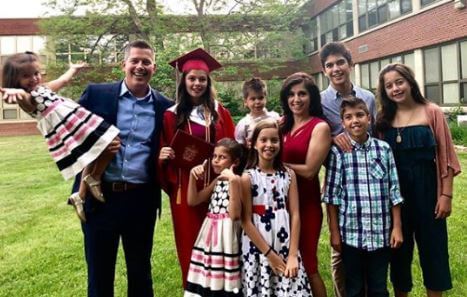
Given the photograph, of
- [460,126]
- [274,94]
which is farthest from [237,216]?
[274,94]

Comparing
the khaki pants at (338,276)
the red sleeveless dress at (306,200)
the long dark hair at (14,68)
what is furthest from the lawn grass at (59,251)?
the long dark hair at (14,68)

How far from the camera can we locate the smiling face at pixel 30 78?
2736 millimetres

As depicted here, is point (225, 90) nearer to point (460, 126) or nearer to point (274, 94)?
point (274, 94)

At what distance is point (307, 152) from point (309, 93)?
0.40m

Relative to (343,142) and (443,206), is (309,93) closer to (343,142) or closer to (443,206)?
(343,142)

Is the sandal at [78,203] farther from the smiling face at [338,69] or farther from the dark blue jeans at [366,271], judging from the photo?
the smiling face at [338,69]

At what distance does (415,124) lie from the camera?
3.03m

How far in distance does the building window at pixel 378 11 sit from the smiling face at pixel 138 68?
639 inches

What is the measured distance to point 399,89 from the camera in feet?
10.0

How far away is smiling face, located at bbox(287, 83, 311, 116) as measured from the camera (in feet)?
9.75

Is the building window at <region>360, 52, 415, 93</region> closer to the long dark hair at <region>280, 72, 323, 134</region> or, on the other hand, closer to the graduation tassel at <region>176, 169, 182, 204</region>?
the long dark hair at <region>280, 72, 323, 134</region>

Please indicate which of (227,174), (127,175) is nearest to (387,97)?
(227,174)

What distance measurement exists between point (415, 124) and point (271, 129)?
3.30ft

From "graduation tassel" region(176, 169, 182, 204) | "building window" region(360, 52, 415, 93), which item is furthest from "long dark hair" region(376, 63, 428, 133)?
"building window" region(360, 52, 415, 93)
